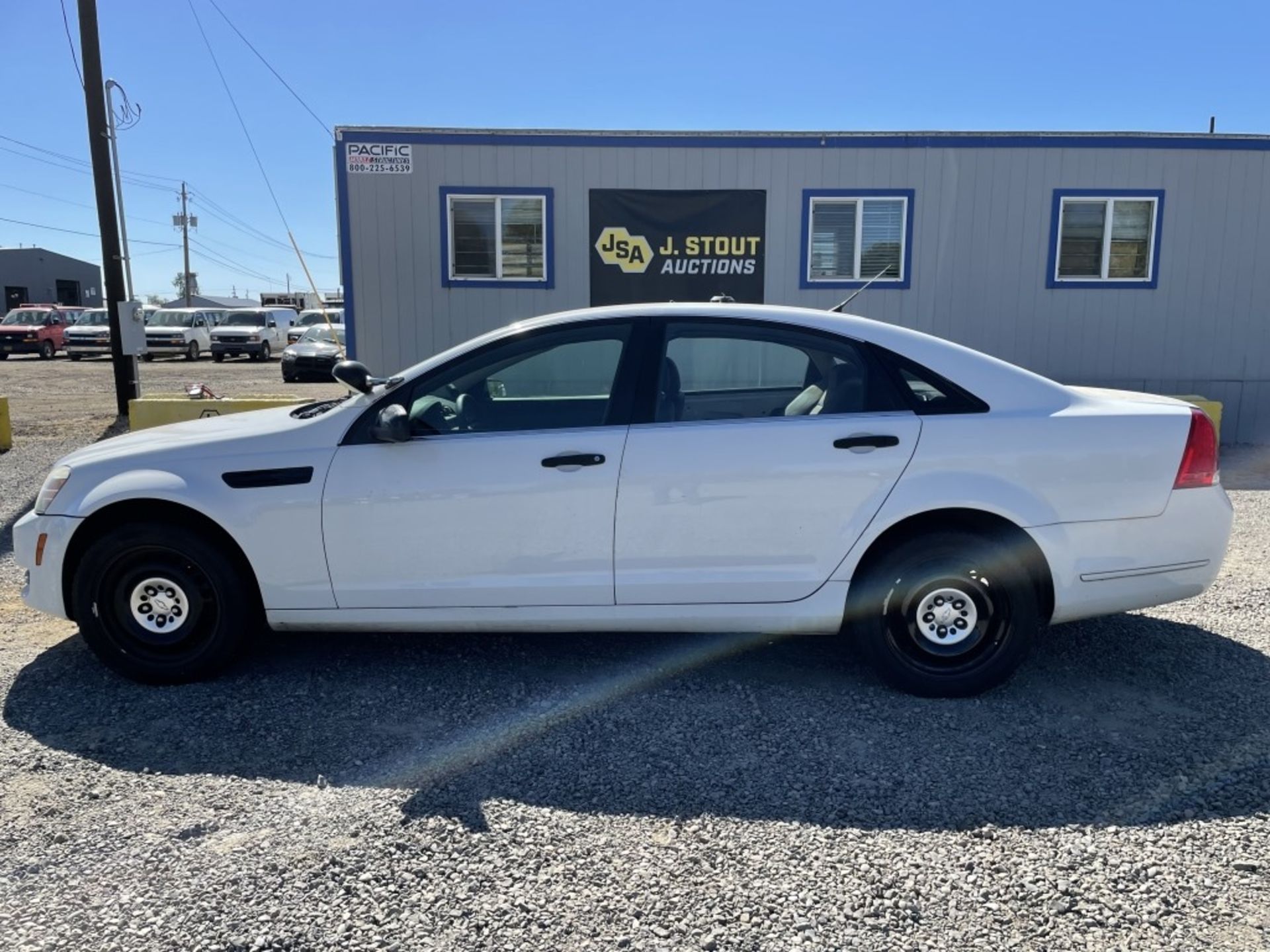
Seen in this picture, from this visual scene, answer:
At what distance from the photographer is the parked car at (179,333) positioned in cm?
3136

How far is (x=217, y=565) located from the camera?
3.96 meters

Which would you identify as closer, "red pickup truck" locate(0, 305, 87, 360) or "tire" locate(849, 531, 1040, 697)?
"tire" locate(849, 531, 1040, 697)

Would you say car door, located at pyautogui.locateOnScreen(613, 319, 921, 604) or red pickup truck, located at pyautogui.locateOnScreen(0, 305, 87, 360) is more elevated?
red pickup truck, located at pyautogui.locateOnScreen(0, 305, 87, 360)

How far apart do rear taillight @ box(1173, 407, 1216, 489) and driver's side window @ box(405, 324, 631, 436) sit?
2.30 meters

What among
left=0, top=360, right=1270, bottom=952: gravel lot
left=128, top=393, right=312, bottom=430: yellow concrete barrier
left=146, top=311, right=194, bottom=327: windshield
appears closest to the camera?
left=0, top=360, right=1270, bottom=952: gravel lot

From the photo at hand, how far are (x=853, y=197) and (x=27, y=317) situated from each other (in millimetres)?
31981

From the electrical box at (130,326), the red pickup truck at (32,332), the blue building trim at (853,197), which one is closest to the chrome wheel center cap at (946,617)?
the blue building trim at (853,197)

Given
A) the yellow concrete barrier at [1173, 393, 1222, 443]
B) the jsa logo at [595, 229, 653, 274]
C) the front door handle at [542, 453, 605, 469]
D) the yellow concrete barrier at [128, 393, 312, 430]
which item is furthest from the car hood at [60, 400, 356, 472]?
the yellow concrete barrier at [1173, 393, 1222, 443]

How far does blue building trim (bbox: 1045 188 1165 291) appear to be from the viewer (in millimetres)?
11031

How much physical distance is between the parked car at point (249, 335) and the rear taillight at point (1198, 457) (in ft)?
105

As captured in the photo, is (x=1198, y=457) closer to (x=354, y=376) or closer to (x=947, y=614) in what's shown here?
(x=947, y=614)

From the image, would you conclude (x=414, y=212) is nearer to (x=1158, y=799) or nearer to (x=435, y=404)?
(x=435, y=404)

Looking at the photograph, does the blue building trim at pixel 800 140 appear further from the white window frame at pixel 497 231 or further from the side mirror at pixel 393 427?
the side mirror at pixel 393 427

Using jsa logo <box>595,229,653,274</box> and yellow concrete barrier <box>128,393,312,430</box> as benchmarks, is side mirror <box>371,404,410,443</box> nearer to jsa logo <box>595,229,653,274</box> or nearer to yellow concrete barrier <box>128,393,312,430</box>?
yellow concrete barrier <box>128,393,312,430</box>
